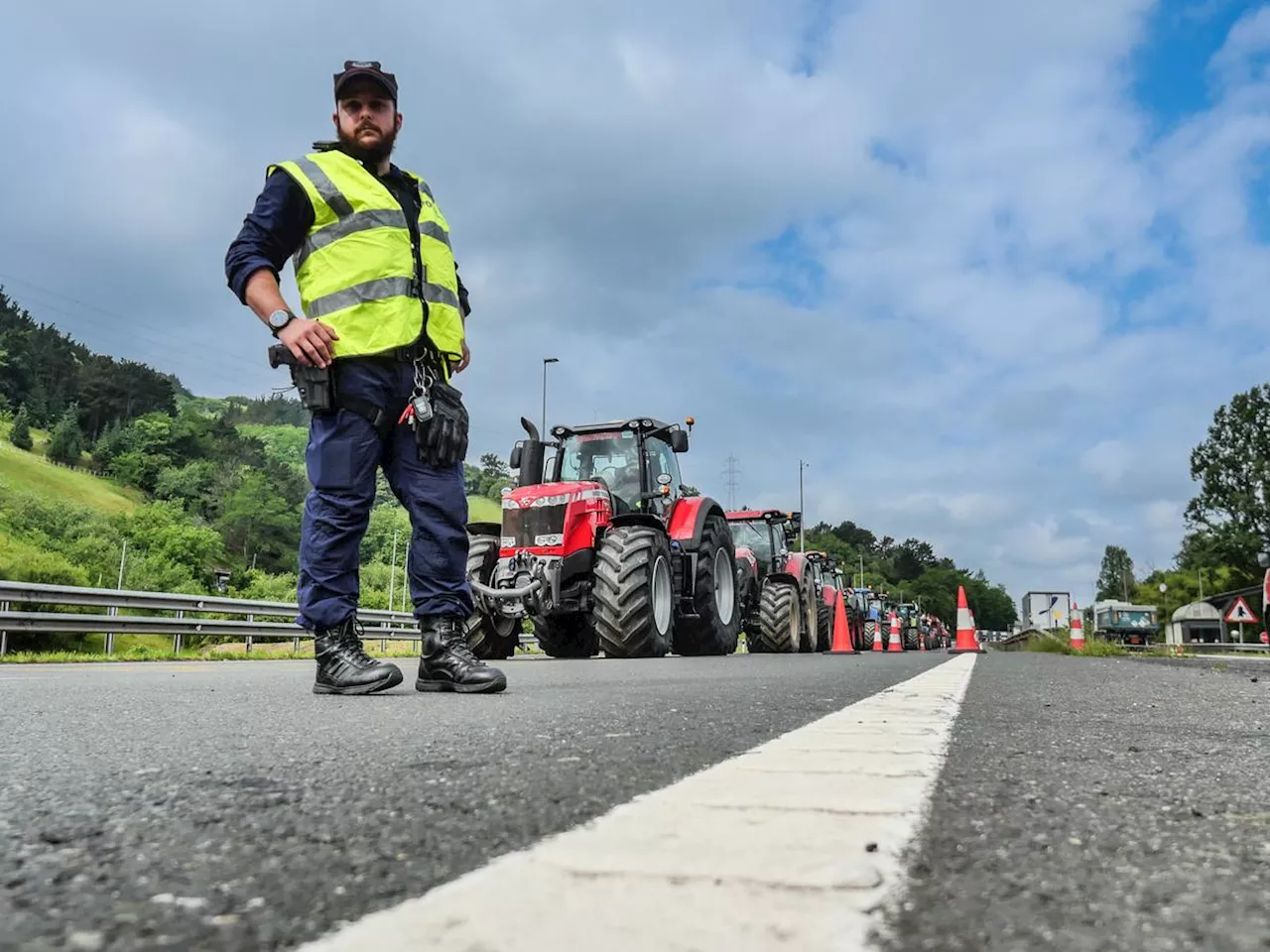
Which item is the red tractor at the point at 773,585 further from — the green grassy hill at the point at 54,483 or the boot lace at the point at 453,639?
the green grassy hill at the point at 54,483

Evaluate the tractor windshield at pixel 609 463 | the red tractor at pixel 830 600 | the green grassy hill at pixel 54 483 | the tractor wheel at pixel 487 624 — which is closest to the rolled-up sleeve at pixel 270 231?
the tractor wheel at pixel 487 624

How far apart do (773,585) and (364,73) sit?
1034 cm

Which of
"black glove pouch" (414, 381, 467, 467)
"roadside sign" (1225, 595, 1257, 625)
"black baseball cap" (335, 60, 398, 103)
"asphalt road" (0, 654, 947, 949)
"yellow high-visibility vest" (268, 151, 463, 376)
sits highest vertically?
"black baseball cap" (335, 60, 398, 103)

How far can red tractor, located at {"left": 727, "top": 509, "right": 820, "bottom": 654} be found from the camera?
12.6m

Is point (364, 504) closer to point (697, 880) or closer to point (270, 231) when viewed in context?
point (270, 231)

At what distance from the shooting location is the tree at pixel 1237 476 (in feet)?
167

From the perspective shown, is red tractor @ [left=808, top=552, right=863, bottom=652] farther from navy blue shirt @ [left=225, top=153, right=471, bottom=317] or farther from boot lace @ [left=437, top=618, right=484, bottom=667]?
navy blue shirt @ [left=225, top=153, right=471, bottom=317]

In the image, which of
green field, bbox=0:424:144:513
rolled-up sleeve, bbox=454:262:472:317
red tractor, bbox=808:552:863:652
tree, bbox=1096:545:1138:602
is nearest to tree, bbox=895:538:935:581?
tree, bbox=1096:545:1138:602

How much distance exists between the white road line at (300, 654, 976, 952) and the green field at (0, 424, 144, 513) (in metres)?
64.8

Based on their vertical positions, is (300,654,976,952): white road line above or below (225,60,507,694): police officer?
below

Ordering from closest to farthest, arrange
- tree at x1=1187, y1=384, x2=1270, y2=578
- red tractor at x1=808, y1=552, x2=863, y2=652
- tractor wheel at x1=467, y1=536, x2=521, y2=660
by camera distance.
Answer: tractor wheel at x1=467, y1=536, x2=521, y2=660 → red tractor at x1=808, y1=552, x2=863, y2=652 → tree at x1=1187, y1=384, x2=1270, y2=578

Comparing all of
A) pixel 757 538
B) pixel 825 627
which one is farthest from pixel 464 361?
pixel 825 627

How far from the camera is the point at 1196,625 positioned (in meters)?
61.7

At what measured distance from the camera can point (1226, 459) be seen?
53656 millimetres
